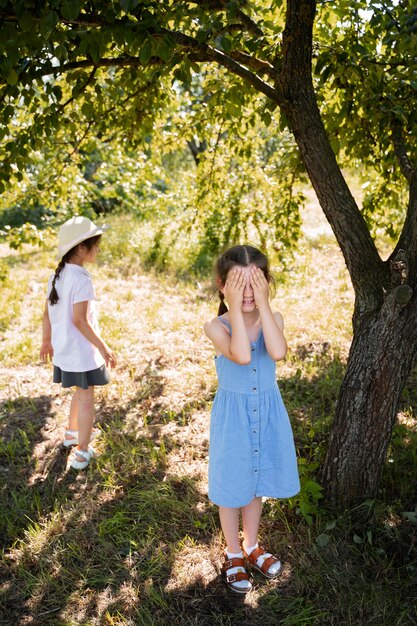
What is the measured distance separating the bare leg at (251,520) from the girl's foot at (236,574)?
9 cm

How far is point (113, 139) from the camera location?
14.9 ft

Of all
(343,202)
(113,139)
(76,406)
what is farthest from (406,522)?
(113,139)

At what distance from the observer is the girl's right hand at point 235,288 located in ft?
7.82

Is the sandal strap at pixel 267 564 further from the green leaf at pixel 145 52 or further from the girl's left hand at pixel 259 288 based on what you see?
the green leaf at pixel 145 52

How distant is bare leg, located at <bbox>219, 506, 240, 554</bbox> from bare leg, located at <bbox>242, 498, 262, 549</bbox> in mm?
68

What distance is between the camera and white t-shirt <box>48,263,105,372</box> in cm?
335

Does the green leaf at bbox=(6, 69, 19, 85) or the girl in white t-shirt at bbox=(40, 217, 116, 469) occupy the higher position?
the green leaf at bbox=(6, 69, 19, 85)

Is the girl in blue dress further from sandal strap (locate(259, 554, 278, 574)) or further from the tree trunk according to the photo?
the tree trunk

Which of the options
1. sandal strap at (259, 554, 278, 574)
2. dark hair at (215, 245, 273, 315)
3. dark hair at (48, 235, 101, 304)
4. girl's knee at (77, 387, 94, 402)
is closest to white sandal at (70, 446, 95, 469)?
girl's knee at (77, 387, 94, 402)

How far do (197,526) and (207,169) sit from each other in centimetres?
357

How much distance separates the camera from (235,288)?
2389mm

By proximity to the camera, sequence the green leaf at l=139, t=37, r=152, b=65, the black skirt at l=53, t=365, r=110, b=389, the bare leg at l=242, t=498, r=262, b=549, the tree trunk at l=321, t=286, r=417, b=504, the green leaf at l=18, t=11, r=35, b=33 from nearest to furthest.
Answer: the green leaf at l=18, t=11, r=35, b=33, the green leaf at l=139, t=37, r=152, b=65, the bare leg at l=242, t=498, r=262, b=549, the tree trunk at l=321, t=286, r=417, b=504, the black skirt at l=53, t=365, r=110, b=389

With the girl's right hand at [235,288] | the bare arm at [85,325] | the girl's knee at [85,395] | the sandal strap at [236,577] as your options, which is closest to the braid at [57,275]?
the bare arm at [85,325]

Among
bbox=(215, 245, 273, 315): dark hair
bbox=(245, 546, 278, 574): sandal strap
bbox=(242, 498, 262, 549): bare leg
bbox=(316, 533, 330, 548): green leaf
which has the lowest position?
bbox=(245, 546, 278, 574): sandal strap
